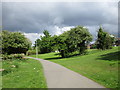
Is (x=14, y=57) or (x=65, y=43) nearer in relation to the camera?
(x=14, y=57)

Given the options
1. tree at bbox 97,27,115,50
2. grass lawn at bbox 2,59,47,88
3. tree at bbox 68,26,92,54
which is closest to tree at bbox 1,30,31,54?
tree at bbox 68,26,92,54

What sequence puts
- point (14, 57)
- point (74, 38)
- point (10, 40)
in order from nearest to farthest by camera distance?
point (14, 57) < point (10, 40) < point (74, 38)

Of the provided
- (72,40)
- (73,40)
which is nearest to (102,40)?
(73,40)

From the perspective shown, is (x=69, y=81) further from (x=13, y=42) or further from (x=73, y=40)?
(x=73, y=40)

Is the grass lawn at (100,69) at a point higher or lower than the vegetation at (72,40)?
lower

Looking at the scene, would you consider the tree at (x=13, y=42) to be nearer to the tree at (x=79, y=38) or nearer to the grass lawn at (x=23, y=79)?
the tree at (x=79, y=38)

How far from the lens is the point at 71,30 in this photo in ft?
117

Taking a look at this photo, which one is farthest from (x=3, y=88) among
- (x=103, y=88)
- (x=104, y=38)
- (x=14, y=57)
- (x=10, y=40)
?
(x=104, y=38)

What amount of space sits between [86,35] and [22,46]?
59.1ft

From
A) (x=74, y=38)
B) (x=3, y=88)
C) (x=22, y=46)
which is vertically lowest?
(x=3, y=88)

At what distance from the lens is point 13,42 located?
88.5 feet

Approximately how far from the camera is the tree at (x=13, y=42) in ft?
87.1

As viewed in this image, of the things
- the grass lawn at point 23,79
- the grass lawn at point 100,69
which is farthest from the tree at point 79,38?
the grass lawn at point 23,79

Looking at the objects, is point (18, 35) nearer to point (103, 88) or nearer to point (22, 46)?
point (22, 46)
